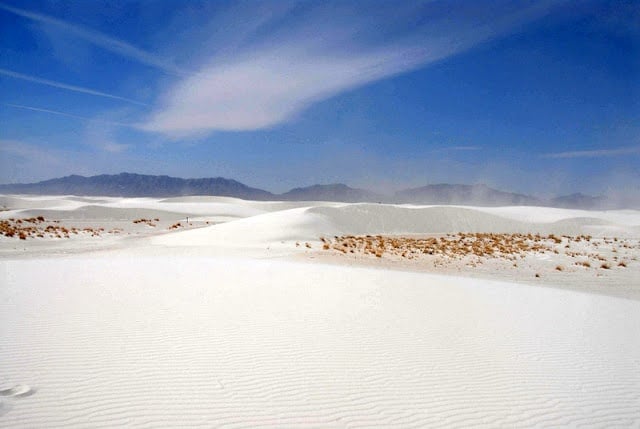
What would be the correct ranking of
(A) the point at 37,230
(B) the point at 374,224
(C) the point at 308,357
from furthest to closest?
1. (B) the point at 374,224
2. (A) the point at 37,230
3. (C) the point at 308,357

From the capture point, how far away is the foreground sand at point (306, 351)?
420 cm

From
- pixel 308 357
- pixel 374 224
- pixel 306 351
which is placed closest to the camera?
pixel 308 357

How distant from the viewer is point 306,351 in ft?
19.6

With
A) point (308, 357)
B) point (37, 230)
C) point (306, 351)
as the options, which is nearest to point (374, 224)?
point (37, 230)

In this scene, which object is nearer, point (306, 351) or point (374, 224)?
point (306, 351)

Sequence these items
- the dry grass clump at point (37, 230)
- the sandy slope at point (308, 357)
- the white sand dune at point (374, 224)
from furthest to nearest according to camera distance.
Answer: the white sand dune at point (374, 224) → the dry grass clump at point (37, 230) → the sandy slope at point (308, 357)

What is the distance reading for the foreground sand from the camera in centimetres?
420

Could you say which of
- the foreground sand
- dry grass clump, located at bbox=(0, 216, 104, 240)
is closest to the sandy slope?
the foreground sand

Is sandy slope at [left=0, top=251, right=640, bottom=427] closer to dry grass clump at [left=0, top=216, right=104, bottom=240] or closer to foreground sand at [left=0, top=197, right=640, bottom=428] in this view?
foreground sand at [left=0, top=197, right=640, bottom=428]

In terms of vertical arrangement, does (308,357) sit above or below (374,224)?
below

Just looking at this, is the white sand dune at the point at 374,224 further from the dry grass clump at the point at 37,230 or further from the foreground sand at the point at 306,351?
the foreground sand at the point at 306,351

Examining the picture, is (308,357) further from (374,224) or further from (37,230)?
(37,230)

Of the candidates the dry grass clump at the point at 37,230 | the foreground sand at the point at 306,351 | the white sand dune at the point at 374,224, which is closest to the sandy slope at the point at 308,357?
the foreground sand at the point at 306,351

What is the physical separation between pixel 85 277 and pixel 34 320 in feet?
16.9
